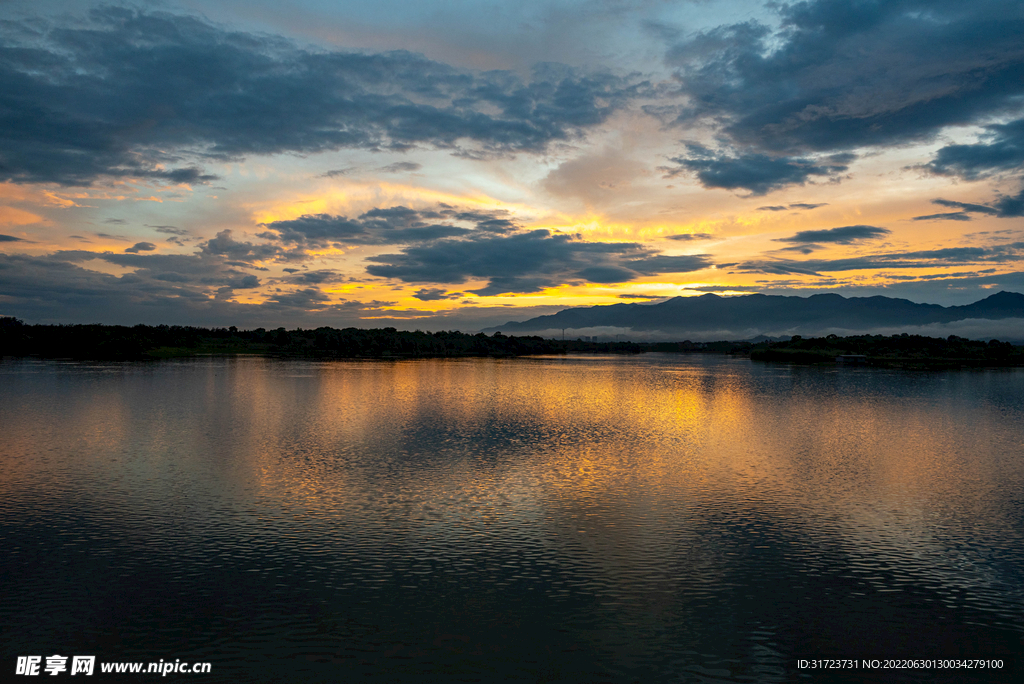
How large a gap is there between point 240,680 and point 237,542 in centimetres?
1037

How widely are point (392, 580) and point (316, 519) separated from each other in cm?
805

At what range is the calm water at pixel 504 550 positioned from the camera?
58.3 feet

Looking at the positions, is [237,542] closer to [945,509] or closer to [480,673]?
[480,673]

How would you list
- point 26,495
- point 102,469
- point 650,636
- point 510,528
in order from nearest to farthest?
point 650,636 → point 510,528 → point 26,495 → point 102,469

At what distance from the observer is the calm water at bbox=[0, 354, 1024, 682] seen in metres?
17.8

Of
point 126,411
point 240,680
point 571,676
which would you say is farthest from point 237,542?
point 126,411

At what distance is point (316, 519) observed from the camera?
2847 cm

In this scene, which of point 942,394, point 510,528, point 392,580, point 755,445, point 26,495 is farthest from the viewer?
point 942,394

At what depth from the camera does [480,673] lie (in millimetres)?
16562

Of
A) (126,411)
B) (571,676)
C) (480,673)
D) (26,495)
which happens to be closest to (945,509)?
(571,676)

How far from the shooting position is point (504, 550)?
2514cm

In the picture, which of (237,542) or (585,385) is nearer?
(237,542)

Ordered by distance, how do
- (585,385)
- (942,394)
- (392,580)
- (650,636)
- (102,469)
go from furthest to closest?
(585,385) → (942,394) → (102,469) → (392,580) → (650,636)

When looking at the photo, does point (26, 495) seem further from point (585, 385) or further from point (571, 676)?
point (585, 385)
